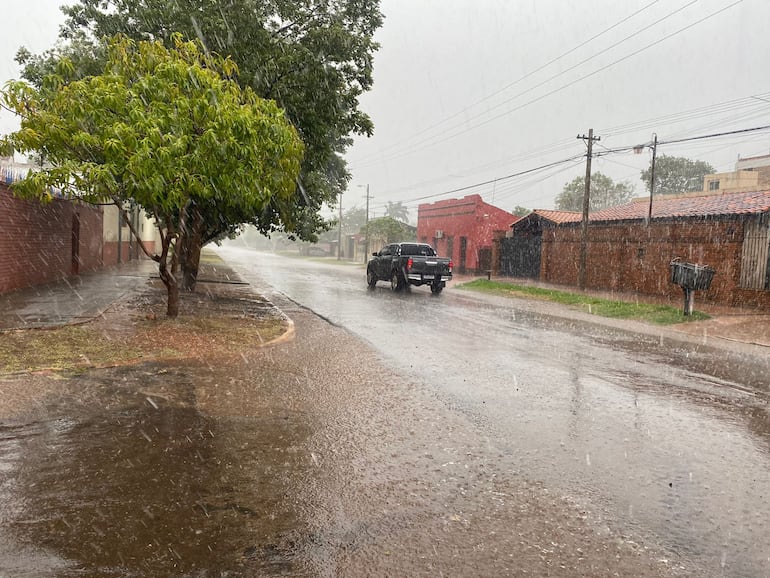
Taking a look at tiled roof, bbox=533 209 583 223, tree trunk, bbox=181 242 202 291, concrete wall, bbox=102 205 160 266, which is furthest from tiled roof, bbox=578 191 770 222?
concrete wall, bbox=102 205 160 266

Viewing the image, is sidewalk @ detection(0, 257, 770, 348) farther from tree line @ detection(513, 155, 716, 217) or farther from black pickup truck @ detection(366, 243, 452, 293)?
tree line @ detection(513, 155, 716, 217)

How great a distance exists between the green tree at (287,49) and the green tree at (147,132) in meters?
3.53

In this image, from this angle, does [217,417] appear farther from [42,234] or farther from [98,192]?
[42,234]

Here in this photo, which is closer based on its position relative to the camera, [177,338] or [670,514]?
[670,514]

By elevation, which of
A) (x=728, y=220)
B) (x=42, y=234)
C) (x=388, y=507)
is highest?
(x=728, y=220)

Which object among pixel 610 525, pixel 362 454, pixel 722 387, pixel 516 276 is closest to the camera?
pixel 610 525

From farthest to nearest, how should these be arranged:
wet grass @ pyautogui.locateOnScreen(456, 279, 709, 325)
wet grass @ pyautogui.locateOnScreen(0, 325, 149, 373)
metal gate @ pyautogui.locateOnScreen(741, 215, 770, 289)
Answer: metal gate @ pyautogui.locateOnScreen(741, 215, 770, 289) < wet grass @ pyautogui.locateOnScreen(456, 279, 709, 325) < wet grass @ pyautogui.locateOnScreen(0, 325, 149, 373)

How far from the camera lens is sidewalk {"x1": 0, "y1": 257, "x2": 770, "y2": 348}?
10.6 m

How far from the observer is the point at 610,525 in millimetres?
3672

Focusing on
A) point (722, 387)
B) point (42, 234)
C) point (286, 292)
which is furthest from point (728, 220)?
point (42, 234)

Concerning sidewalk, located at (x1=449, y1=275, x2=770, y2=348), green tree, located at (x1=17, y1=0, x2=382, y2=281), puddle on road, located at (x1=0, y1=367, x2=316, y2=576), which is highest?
green tree, located at (x1=17, y1=0, x2=382, y2=281)

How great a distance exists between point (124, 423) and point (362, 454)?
2344 millimetres

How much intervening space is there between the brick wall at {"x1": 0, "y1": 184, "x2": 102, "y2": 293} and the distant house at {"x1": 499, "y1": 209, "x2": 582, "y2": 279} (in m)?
21.6

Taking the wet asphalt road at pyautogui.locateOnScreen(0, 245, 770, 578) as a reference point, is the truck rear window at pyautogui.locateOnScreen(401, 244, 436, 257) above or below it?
above
